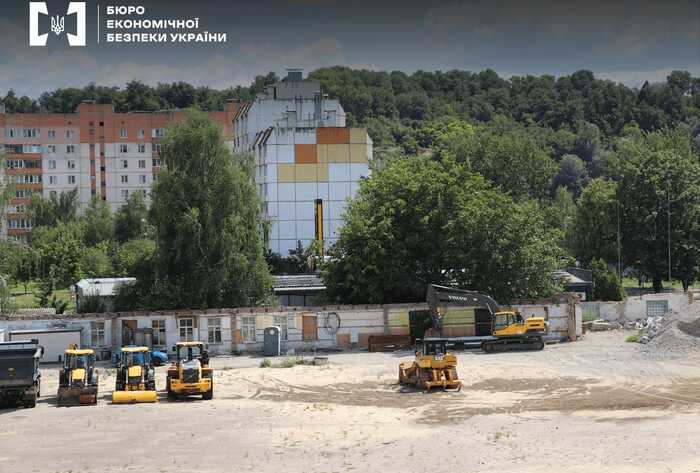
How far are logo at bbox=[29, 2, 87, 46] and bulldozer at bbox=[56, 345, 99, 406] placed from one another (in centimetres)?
3766

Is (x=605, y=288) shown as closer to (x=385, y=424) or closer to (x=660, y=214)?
(x=660, y=214)

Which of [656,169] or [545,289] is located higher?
[656,169]

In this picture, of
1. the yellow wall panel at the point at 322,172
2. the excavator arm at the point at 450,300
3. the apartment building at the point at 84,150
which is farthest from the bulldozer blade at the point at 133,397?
the apartment building at the point at 84,150

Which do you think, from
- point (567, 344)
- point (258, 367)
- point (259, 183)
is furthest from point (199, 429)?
point (259, 183)

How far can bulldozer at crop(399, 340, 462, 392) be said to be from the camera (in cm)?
3806

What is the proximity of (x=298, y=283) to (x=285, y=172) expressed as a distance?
18270 millimetres

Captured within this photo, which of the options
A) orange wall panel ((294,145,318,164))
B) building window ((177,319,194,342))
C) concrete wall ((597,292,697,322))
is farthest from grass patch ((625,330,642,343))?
orange wall panel ((294,145,318,164))

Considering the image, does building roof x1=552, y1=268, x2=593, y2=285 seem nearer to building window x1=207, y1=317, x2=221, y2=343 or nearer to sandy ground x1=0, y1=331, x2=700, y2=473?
sandy ground x1=0, y1=331, x2=700, y2=473

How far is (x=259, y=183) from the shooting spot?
87.0 meters

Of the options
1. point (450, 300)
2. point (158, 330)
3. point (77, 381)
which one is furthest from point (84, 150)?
point (77, 381)

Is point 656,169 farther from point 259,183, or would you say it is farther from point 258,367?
point 258,367

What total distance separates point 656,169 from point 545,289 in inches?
1214

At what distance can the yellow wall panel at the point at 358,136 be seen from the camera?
84969 mm

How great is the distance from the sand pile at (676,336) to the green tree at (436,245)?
25.8 feet
